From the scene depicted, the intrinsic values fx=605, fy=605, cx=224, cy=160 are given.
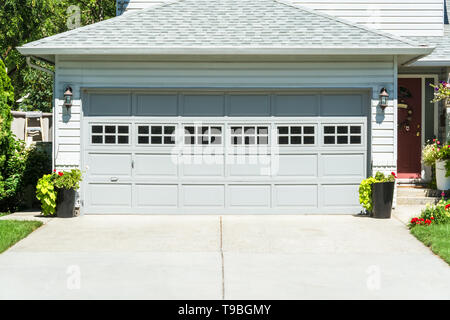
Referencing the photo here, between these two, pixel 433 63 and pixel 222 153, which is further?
pixel 433 63

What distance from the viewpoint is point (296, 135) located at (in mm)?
11539

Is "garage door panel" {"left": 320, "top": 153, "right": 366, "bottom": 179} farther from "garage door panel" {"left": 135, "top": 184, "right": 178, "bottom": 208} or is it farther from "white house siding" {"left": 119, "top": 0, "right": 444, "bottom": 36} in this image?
"white house siding" {"left": 119, "top": 0, "right": 444, "bottom": 36}

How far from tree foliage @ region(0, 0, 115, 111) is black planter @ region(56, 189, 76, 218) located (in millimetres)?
14391

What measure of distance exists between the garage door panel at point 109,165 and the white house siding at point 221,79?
0.32 meters

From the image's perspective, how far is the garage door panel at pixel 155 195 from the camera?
11.5 metres

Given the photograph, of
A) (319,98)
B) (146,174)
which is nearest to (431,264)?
(319,98)

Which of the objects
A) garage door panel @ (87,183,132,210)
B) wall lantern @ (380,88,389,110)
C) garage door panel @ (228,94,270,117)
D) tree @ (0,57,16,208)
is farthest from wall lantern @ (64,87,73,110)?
wall lantern @ (380,88,389,110)

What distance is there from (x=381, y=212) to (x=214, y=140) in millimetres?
3356

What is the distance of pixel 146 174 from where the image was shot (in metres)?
11.5

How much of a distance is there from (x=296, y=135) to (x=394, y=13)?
4.86m

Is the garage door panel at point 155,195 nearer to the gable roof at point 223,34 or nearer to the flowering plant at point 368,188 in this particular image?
the gable roof at point 223,34

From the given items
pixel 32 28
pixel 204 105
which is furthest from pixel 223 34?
pixel 32 28

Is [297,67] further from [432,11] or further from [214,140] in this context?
[432,11]

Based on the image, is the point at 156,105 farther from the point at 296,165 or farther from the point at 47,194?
the point at 296,165
